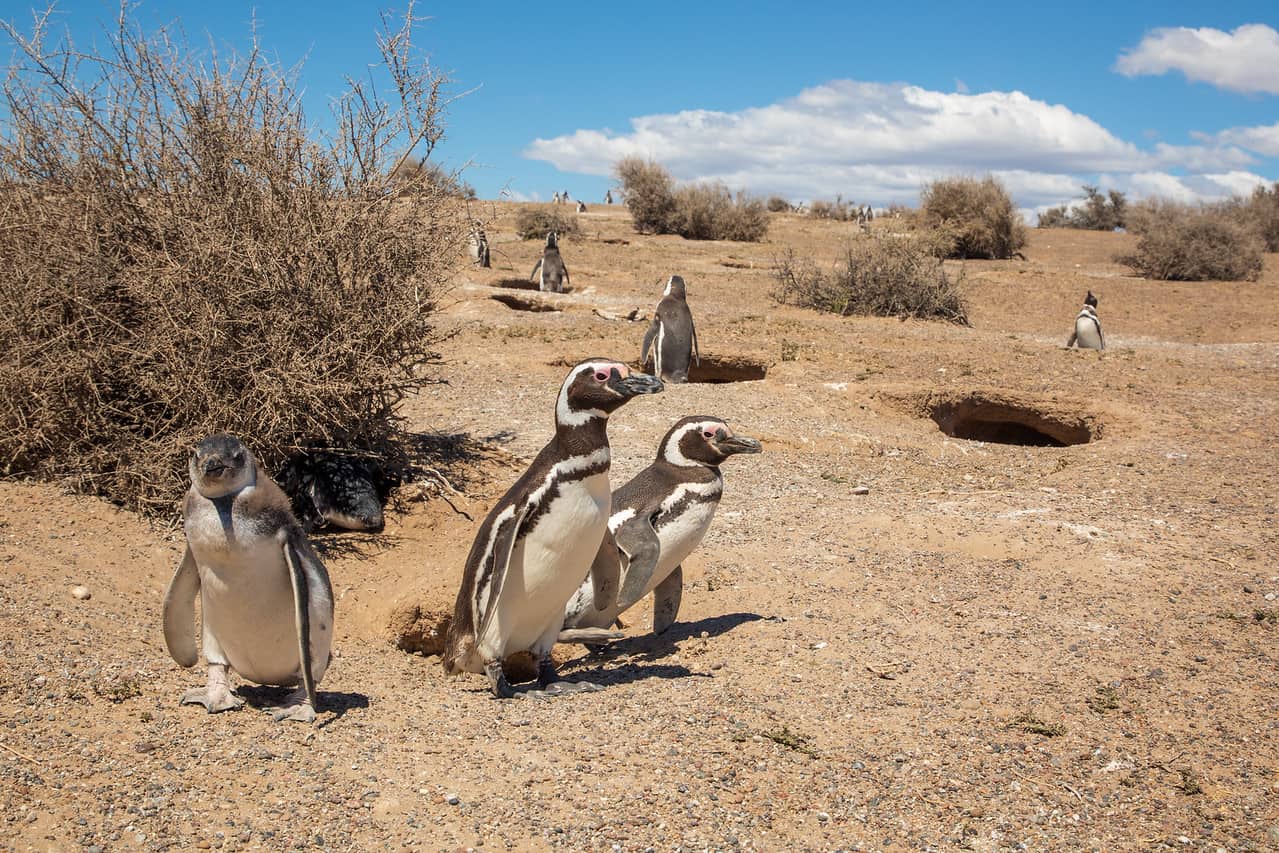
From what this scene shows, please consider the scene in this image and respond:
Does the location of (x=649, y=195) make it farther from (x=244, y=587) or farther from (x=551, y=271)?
(x=244, y=587)

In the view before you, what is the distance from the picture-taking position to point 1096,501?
7043mm

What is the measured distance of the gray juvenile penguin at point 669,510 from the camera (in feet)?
16.7

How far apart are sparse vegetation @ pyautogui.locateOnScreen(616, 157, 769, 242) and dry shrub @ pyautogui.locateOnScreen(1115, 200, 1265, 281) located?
10.9m

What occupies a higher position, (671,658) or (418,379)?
(418,379)

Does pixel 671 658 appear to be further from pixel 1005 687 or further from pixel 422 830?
pixel 422 830

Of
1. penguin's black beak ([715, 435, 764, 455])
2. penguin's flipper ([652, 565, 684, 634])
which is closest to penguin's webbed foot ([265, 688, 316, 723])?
penguin's flipper ([652, 565, 684, 634])

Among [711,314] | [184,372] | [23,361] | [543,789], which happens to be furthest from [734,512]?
[711,314]

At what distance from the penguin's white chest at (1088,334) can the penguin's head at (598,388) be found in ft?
42.2

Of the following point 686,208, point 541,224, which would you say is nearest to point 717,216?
point 686,208

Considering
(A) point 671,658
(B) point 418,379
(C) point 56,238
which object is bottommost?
(A) point 671,658

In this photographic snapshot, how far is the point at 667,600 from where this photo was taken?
5340 mm

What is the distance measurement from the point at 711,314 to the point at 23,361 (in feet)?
36.3

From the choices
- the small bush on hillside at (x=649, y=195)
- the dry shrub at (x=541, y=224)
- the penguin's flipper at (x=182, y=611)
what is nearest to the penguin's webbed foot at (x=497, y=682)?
the penguin's flipper at (x=182, y=611)

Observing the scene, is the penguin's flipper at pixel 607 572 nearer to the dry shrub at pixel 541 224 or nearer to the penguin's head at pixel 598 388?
the penguin's head at pixel 598 388
